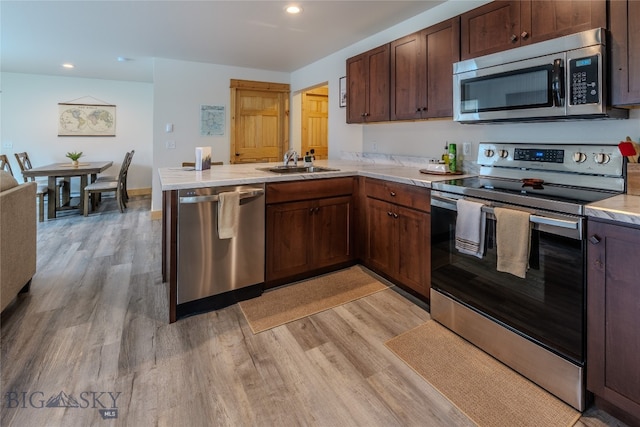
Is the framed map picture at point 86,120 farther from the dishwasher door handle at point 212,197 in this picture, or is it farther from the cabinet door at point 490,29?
the cabinet door at point 490,29

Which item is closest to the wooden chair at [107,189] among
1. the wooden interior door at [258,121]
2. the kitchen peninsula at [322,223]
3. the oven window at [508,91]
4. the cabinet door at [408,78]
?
the wooden interior door at [258,121]

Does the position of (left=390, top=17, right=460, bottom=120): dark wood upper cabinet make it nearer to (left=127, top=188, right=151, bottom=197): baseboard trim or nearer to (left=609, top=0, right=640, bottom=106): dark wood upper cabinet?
(left=609, top=0, right=640, bottom=106): dark wood upper cabinet

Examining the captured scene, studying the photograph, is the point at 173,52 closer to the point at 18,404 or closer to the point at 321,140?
the point at 321,140

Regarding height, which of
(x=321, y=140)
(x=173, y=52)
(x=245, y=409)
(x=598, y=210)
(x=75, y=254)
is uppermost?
(x=173, y=52)

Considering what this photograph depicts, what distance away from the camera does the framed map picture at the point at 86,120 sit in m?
6.33

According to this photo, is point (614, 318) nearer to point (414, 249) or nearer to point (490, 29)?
point (414, 249)

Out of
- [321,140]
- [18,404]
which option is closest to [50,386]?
[18,404]

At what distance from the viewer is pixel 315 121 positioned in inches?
223

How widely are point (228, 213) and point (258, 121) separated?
11.9ft

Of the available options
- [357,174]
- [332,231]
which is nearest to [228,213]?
[332,231]

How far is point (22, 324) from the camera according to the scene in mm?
2084

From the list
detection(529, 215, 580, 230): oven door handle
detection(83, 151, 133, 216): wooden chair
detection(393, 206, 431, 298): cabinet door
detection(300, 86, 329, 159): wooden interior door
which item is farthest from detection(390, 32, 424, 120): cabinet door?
detection(83, 151, 133, 216): wooden chair

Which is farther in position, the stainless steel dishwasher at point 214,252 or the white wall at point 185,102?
the white wall at point 185,102

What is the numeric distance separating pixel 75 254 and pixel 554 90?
4.30m
